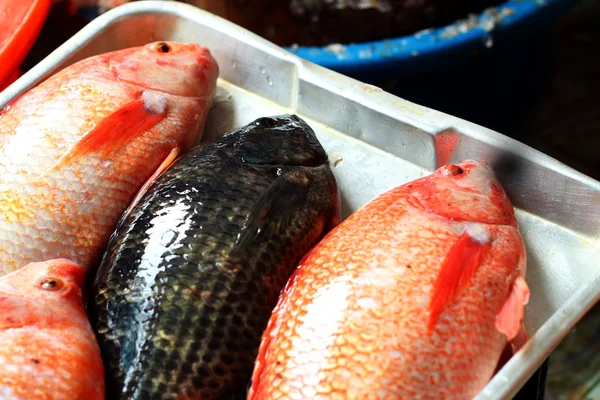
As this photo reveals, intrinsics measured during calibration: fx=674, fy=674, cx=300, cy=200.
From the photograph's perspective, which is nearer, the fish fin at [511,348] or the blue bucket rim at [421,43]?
the fish fin at [511,348]

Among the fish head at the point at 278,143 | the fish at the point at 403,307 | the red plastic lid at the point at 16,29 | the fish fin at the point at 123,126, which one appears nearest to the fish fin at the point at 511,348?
the fish at the point at 403,307

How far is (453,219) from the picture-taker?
1.06 metres

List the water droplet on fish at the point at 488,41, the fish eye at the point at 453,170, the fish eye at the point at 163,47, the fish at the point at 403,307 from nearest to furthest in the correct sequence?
1. the fish at the point at 403,307
2. the fish eye at the point at 453,170
3. the fish eye at the point at 163,47
4. the water droplet on fish at the point at 488,41

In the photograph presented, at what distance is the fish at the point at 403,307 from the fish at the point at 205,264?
0.05 metres

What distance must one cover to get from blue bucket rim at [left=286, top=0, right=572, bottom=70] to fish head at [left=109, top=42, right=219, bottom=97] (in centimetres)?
30

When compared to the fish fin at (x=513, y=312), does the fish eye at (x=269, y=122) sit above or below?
above

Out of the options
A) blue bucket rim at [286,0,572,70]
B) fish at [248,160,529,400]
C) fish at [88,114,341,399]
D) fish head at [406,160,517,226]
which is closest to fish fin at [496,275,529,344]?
fish at [248,160,529,400]

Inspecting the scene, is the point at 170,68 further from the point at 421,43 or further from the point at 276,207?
the point at 421,43

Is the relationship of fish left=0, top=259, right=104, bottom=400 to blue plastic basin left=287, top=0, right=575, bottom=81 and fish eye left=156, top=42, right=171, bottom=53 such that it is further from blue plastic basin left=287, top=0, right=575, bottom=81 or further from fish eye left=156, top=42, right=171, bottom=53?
blue plastic basin left=287, top=0, right=575, bottom=81

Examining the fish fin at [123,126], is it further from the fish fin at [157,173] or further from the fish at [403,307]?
the fish at [403,307]

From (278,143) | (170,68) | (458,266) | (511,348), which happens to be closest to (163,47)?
(170,68)

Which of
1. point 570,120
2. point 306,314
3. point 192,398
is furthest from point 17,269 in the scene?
point 570,120

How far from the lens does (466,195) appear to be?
43.7 inches

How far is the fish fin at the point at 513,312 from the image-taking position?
933mm
